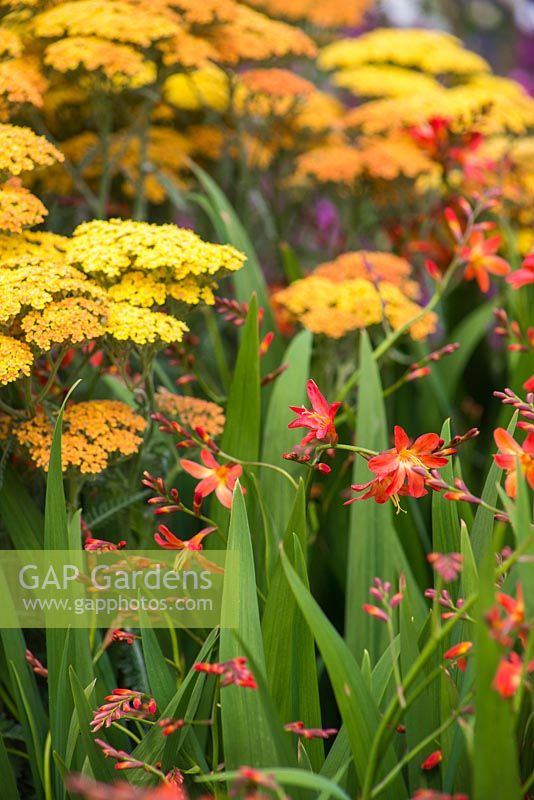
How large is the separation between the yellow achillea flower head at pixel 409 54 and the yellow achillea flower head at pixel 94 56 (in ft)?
2.38

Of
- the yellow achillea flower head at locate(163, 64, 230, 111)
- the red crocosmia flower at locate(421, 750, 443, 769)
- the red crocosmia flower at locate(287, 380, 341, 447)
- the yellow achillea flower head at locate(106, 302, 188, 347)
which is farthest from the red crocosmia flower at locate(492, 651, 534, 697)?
the yellow achillea flower head at locate(163, 64, 230, 111)

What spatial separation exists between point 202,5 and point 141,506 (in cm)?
77

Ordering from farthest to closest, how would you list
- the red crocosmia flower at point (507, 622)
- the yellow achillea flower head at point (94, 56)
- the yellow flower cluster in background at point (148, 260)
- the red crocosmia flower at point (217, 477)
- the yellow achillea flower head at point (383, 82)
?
the yellow achillea flower head at point (383, 82)
the yellow achillea flower head at point (94, 56)
the yellow flower cluster in background at point (148, 260)
the red crocosmia flower at point (217, 477)
the red crocosmia flower at point (507, 622)

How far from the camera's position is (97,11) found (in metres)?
1.21

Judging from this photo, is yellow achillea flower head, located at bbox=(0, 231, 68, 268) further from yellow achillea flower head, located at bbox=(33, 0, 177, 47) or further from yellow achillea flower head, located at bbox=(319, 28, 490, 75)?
yellow achillea flower head, located at bbox=(319, 28, 490, 75)

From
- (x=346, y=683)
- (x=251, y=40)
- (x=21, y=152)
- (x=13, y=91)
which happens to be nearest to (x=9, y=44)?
(x=13, y=91)

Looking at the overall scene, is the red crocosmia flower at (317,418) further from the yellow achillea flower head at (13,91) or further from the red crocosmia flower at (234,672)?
the yellow achillea flower head at (13,91)

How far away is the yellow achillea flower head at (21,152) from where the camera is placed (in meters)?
0.91

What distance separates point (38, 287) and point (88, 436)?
15 cm

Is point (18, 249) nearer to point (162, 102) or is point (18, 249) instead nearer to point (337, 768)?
point (337, 768)

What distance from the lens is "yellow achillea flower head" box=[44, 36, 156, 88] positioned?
114cm

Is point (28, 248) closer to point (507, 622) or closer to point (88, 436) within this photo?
point (88, 436)

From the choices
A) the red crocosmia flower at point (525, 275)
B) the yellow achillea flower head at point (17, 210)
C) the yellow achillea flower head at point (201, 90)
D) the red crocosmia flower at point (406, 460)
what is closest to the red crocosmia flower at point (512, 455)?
the red crocosmia flower at point (406, 460)

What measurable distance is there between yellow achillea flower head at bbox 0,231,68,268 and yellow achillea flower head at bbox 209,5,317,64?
513 millimetres
